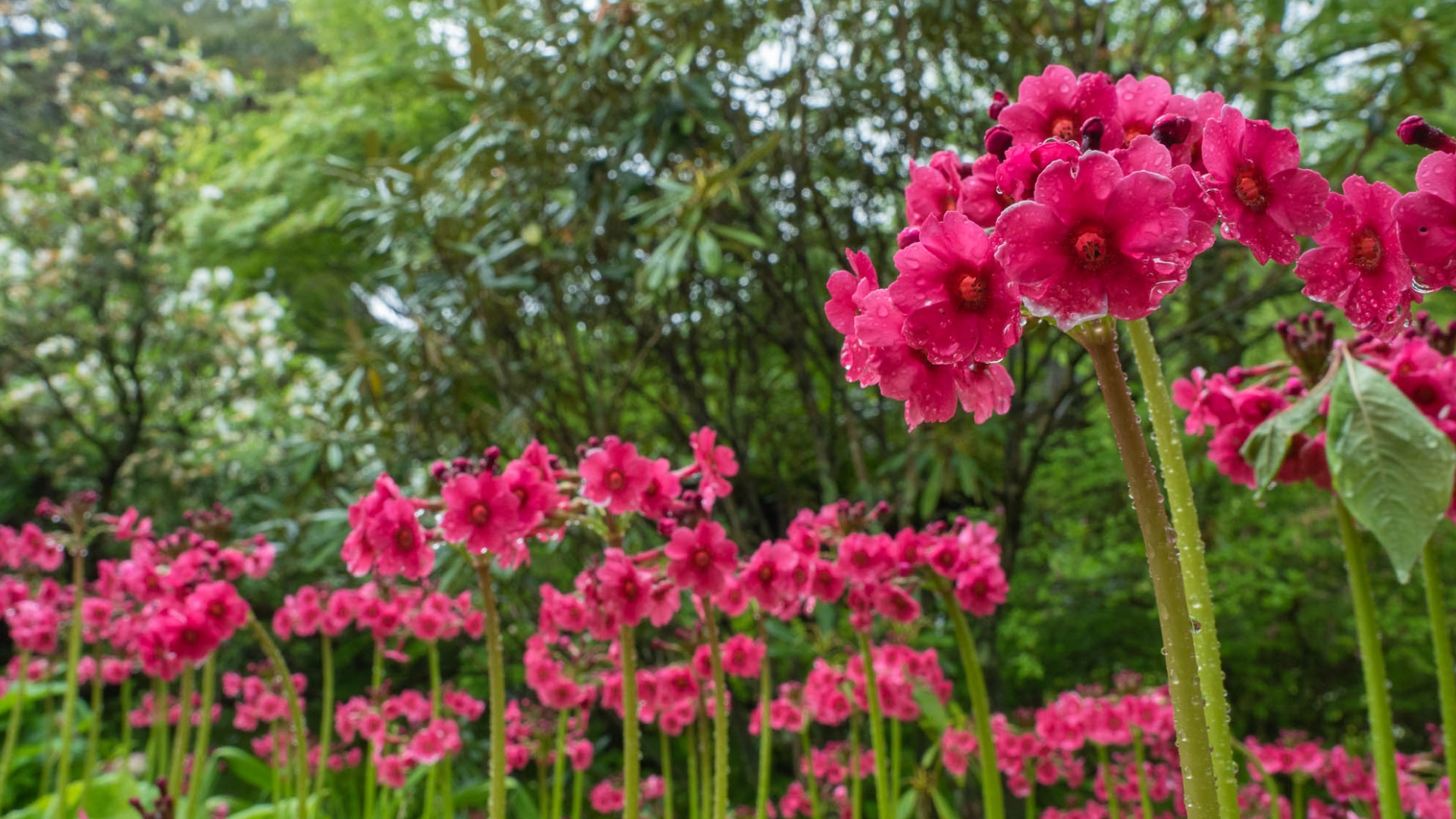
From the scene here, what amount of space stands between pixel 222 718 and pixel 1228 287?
6.49 metres

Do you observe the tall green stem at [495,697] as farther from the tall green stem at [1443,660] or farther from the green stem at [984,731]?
the tall green stem at [1443,660]

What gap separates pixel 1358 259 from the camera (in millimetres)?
635

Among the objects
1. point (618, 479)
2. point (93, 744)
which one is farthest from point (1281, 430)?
point (93, 744)

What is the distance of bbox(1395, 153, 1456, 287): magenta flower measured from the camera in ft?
1.81

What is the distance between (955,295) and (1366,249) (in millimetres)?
307

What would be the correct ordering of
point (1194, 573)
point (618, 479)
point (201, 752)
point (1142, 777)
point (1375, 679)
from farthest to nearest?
point (1142, 777) → point (201, 752) → point (618, 479) → point (1375, 679) → point (1194, 573)

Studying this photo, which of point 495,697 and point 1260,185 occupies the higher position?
point 1260,185

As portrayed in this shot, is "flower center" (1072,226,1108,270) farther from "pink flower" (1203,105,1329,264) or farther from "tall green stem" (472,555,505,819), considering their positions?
"tall green stem" (472,555,505,819)

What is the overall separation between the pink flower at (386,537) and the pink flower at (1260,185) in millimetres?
1149

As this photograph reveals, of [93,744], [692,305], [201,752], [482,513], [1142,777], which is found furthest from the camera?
[692,305]

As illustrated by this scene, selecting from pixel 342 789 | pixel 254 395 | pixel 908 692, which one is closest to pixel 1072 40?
pixel 908 692

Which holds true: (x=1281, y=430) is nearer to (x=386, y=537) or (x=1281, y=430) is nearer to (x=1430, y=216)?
(x=1430, y=216)

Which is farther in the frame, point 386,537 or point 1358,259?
point 386,537

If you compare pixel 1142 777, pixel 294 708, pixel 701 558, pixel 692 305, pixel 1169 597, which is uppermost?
pixel 692 305
